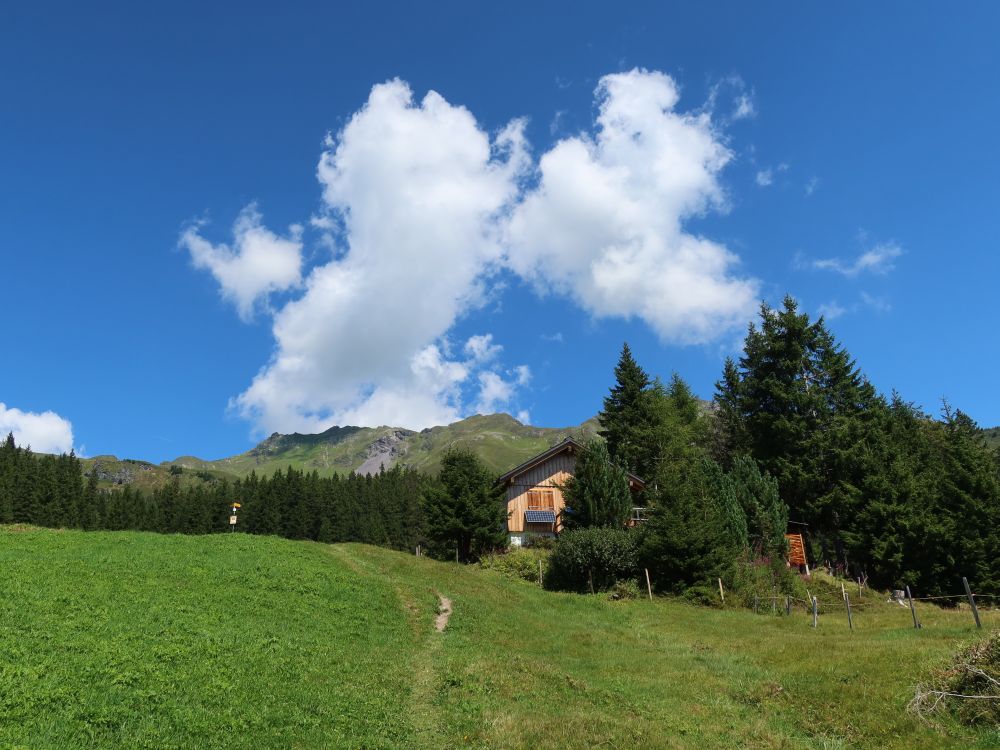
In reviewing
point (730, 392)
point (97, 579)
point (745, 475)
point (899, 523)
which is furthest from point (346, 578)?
point (730, 392)

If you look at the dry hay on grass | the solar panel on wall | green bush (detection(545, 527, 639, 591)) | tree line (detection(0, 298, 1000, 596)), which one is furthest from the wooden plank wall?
the dry hay on grass

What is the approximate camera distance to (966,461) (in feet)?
158

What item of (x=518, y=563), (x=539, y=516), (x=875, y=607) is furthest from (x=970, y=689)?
(x=539, y=516)

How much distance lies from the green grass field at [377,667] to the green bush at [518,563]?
13756mm

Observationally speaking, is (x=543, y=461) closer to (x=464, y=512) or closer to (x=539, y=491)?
(x=539, y=491)

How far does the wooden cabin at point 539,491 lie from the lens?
55531 millimetres

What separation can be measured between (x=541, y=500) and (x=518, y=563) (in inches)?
460

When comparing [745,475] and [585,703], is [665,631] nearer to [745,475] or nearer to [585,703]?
[585,703]

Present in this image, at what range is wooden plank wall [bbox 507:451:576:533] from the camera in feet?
184

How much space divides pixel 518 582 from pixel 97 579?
2703 cm

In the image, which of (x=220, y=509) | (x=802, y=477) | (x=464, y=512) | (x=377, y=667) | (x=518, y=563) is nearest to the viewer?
(x=377, y=667)

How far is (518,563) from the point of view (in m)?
45.7

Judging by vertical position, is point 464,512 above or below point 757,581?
above

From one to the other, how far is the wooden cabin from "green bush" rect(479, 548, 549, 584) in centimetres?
705
